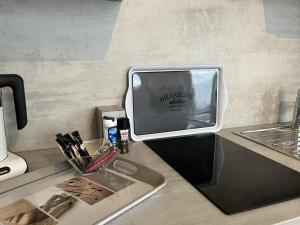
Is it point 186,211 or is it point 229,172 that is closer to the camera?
point 186,211

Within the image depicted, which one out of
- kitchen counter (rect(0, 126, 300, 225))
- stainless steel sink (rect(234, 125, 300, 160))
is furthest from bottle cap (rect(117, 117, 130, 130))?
stainless steel sink (rect(234, 125, 300, 160))

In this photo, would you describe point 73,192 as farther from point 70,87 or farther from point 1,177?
point 70,87

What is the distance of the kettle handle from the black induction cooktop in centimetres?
46

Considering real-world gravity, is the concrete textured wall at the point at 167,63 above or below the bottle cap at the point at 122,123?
above

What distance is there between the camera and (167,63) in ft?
3.67

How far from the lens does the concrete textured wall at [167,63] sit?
0.97m

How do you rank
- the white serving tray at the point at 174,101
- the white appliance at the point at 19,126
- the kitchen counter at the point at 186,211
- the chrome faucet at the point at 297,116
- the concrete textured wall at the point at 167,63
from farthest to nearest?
the chrome faucet at the point at 297,116 → the white serving tray at the point at 174,101 → the concrete textured wall at the point at 167,63 → the white appliance at the point at 19,126 → the kitchen counter at the point at 186,211

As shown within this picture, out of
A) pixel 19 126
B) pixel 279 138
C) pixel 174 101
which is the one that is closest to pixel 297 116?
pixel 279 138

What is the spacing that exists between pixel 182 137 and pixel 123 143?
0.30 metres

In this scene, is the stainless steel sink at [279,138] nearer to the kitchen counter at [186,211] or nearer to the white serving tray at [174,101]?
the white serving tray at [174,101]

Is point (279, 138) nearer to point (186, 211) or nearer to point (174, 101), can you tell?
point (174, 101)

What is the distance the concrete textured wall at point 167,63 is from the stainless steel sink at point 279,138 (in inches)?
3.8

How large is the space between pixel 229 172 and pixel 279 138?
444mm

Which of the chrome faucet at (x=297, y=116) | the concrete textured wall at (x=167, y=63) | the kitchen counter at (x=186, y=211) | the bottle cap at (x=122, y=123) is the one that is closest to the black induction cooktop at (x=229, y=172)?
the kitchen counter at (x=186, y=211)
